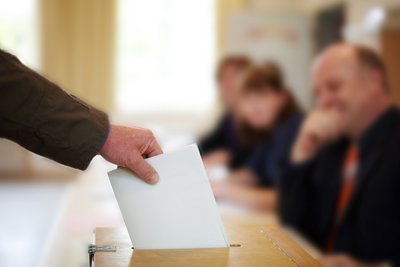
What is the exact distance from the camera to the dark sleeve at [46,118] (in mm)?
1051

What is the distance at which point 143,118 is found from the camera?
7.60m

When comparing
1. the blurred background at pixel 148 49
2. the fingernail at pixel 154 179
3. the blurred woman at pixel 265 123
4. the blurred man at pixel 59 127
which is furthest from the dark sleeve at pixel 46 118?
the blurred background at pixel 148 49

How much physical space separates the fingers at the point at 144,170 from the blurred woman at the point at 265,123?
1.92 meters

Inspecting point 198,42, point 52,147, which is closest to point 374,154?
point 52,147

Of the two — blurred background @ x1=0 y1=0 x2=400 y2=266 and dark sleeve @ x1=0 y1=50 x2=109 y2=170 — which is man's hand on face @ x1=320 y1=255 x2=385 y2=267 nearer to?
dark sleeve @ x1=0 y1=50 x2=109 y2=170

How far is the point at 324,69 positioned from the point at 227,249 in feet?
4.56

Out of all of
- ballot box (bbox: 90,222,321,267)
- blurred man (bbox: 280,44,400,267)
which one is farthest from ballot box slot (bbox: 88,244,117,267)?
blurred man (bbox: 280,44,400,267)

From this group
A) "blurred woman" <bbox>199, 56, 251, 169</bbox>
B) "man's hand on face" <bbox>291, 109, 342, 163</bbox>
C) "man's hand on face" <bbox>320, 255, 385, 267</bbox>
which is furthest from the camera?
"blurred woman" <bbox>199, 56, 251, 169</bbox>

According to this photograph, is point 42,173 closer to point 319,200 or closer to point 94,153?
point 319,200

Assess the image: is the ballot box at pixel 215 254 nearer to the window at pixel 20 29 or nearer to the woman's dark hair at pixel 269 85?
the woman's dark hair at pixel 269 85

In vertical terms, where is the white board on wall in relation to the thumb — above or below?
below

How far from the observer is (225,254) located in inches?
43.2

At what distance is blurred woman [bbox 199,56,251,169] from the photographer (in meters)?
4.16

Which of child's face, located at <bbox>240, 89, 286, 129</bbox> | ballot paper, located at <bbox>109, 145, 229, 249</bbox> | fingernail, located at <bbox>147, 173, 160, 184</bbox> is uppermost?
fingernail, located at <bbox>147, 173, 160, 184</bbox>
